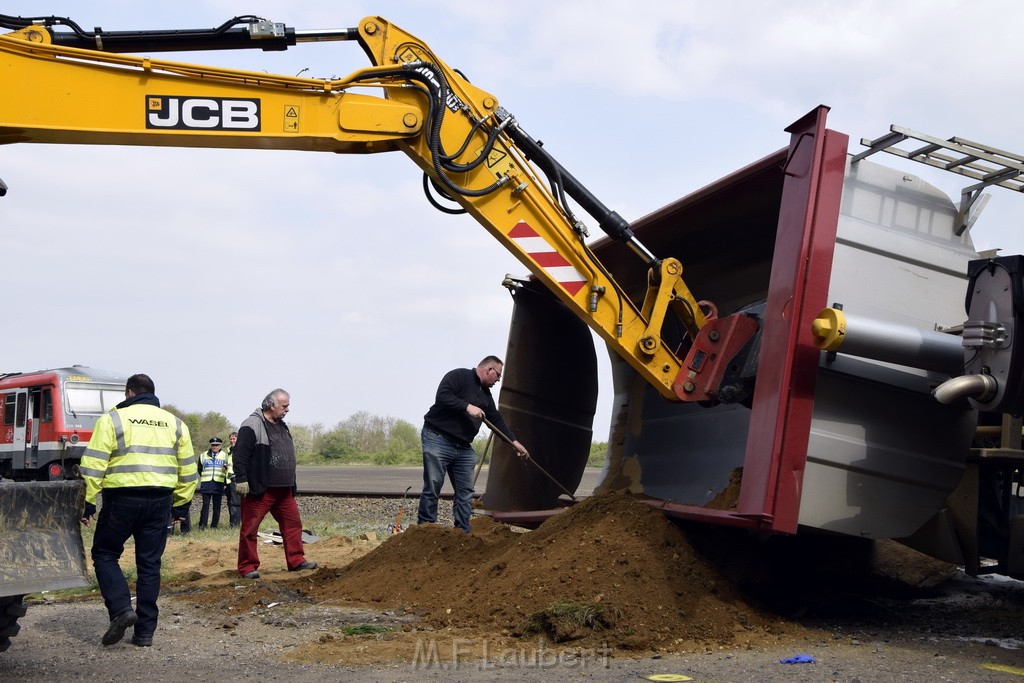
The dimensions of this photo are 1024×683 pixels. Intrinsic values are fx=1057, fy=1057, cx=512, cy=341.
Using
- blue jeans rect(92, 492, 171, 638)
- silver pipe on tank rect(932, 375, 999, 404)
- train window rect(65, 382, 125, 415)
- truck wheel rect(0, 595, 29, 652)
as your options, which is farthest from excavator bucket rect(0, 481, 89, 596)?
train window rect(65, 382, 125, 415)

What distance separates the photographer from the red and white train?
68.7 ft

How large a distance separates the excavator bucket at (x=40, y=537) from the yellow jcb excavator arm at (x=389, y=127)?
2.02 metres

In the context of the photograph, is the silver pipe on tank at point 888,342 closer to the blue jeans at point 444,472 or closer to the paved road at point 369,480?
the blue jeans at point 444,472

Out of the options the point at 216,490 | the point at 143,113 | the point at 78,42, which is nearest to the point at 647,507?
the point at 143,113

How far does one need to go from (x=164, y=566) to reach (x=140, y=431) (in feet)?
11.8

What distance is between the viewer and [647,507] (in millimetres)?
6359

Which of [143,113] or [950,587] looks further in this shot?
[950,587]

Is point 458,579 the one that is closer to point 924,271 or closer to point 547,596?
point 547,596

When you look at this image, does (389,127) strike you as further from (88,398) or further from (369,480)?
(369,480)

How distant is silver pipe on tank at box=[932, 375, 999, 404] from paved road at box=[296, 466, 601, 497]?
44.2 feet

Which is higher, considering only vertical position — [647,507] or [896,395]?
[896,395]

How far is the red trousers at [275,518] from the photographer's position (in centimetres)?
782

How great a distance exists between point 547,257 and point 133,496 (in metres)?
2.82

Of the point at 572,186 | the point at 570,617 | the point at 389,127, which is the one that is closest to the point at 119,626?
the point at 570,617
